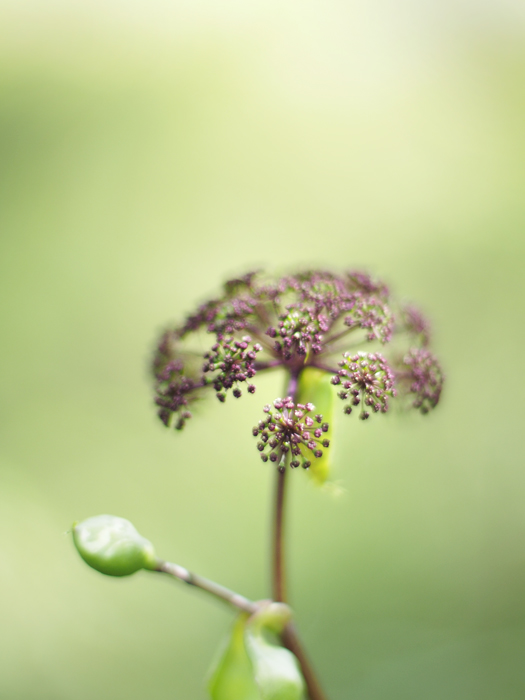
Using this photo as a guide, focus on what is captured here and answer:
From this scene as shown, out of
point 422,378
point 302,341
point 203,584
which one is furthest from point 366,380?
point 203,584

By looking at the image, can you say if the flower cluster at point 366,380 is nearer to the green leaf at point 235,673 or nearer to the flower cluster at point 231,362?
the flower cluster at point 231,362

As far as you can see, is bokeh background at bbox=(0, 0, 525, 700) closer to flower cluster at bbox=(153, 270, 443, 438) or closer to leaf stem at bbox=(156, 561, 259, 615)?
flower cluster at bbox=(153, 270, 443, 438)

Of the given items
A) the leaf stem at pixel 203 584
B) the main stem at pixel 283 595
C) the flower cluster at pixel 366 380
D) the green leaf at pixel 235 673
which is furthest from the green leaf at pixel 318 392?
the green leaf at pixel 235 673

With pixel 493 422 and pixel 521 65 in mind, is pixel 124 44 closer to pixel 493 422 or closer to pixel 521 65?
pixel 521 65

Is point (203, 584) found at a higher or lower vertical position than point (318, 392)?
lower

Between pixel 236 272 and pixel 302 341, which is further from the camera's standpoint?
pixel 236 272

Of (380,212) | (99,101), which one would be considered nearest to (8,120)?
(99,101)

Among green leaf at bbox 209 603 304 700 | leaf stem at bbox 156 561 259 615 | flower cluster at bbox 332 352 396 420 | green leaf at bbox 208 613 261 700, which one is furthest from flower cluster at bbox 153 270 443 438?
green leaf at bbox 208 613 261 700

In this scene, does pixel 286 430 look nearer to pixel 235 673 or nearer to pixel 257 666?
pixel 257 666
